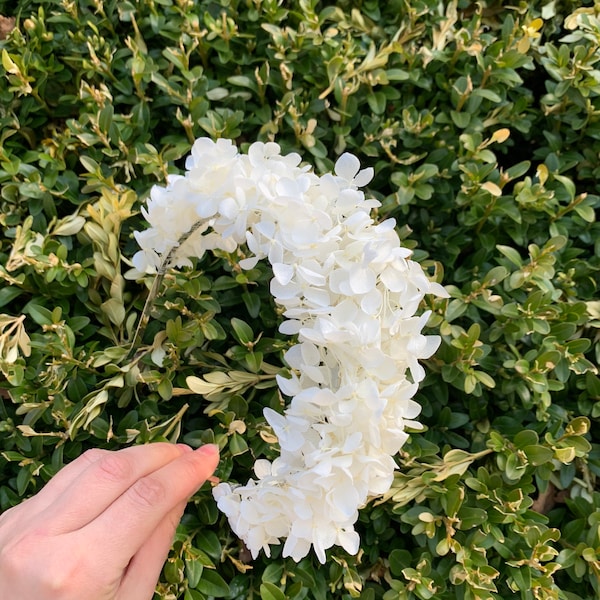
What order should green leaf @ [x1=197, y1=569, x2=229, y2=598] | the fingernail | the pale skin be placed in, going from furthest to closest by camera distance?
green leaf @ [x1=197, y1=569, x2=229, y2=598] → the fingernail → the pale skin

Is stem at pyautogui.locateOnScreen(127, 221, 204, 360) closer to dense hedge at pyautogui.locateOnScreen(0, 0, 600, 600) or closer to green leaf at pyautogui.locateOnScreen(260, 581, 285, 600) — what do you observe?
dense hedge at pyautogui.locateOnScreen(0, 0, 600, 600)

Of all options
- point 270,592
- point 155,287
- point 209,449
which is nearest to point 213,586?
point 270,592

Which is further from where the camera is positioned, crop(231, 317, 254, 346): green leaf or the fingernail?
crop(231, 317, 254, 346): green leaf

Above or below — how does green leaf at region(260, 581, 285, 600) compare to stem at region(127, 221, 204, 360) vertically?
below

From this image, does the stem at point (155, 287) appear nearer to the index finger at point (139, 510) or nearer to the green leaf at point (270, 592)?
the index finger at point (139, 510)

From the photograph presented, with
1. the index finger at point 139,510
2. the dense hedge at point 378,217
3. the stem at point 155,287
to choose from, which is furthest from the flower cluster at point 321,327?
the dense hedge at point 378,217

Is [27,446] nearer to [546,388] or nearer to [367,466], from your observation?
[367,466]

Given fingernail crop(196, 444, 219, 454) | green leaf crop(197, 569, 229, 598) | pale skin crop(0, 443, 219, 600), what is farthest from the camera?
green leaf crop(197, 569, 229, 598)

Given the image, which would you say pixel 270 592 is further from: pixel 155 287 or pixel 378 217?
pixel 378 217

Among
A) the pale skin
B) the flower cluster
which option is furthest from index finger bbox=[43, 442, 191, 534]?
the flower cluster
